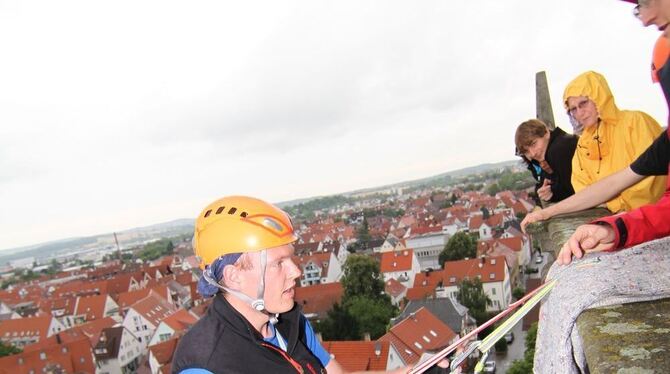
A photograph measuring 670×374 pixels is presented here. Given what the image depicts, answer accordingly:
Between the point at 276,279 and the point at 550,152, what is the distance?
309cm

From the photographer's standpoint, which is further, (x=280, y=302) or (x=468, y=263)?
(x=468, y=263)

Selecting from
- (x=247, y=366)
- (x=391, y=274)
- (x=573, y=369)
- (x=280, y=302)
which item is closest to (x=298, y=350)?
(x=280, y=302)

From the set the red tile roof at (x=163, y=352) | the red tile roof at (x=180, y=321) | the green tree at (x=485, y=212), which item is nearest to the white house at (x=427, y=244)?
the green tree at (x=485, y=212)

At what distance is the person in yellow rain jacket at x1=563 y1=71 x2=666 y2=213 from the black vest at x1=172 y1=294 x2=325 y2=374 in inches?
95.5

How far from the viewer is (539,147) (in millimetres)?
4059

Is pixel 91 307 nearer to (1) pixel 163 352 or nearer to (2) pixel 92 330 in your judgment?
(2) pixel 92 330

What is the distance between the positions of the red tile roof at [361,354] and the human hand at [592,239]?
19770mm

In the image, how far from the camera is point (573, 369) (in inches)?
55.8

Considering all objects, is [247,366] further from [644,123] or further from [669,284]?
[644,123]

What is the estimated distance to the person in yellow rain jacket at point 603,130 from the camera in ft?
9.55

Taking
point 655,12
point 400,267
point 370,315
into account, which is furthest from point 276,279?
point 400,267

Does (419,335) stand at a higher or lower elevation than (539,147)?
lower

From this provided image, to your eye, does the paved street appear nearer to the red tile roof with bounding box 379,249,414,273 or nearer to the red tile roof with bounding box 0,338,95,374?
the red tile roof with bounding box 379,249,414,273

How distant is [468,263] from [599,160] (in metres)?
37.5
